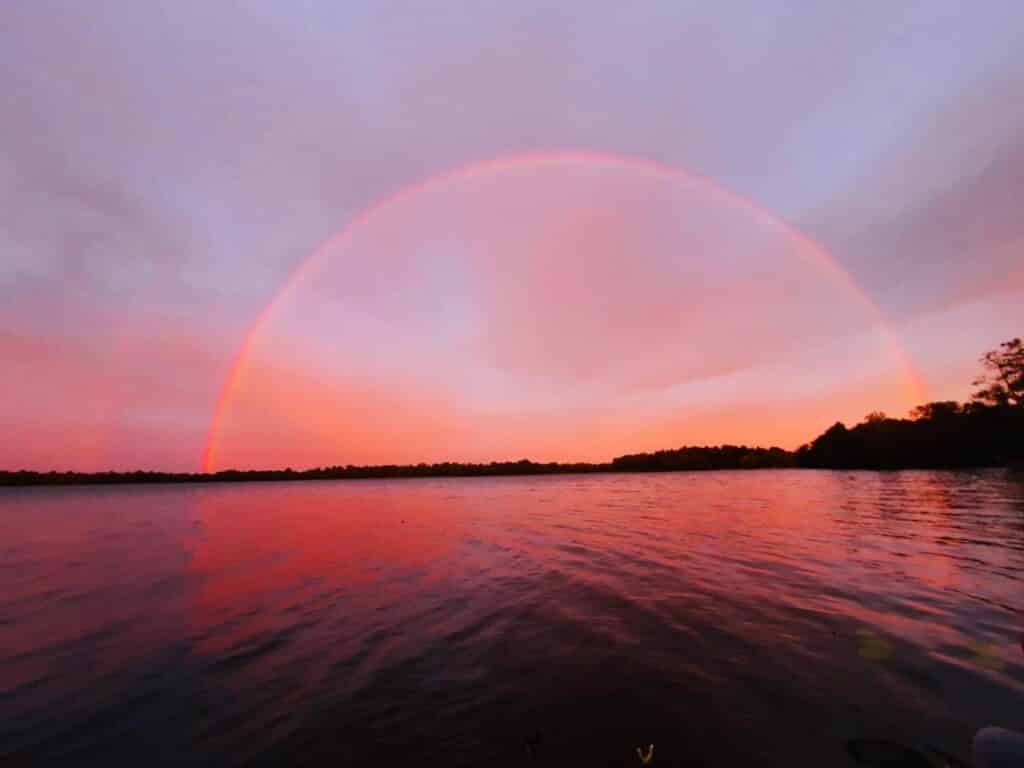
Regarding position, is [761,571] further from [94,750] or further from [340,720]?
[94,750]

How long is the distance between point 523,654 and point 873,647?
8.14 meters

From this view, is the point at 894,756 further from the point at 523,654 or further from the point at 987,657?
the point at 523,654

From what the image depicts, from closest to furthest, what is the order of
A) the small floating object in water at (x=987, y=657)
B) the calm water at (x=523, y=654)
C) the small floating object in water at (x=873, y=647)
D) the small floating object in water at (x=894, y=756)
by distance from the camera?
the small floating object in water at (x=894, y=756), the calm water at (x=523, y=654), the small floating object in water at (x=987, y=657), the small floating object in water at (x=873, y=647)

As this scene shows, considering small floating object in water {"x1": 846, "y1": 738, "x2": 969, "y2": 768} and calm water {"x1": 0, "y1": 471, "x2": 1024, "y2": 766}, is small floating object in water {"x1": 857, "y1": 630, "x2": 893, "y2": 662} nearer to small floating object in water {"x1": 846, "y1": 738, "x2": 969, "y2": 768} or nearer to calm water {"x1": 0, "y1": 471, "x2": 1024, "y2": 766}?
calm water {"x1": 0, "y1": 471, "x2": 1024, "y2": 766}

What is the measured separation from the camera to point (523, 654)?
11.2 meters

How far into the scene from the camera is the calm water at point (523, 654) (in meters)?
7.50

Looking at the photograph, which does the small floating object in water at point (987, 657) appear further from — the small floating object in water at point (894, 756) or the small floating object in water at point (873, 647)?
the small floating object in water at point (894, 756)

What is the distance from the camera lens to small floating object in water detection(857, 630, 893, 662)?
992cm

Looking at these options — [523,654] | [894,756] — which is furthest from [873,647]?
[523,654]

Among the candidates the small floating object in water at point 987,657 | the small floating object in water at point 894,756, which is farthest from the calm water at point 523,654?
the small floating object in water at point 894,756

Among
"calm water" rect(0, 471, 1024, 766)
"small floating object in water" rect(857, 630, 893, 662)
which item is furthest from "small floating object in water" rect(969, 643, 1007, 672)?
"small floating object in water" rect(857, 630, 893, 662)

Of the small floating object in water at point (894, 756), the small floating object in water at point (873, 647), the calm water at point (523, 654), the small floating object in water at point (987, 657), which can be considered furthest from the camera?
the small floating object in water at point (873, 647)

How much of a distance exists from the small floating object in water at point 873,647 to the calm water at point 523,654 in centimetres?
7

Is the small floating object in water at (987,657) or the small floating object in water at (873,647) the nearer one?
the small floating object in water at (987,657)
